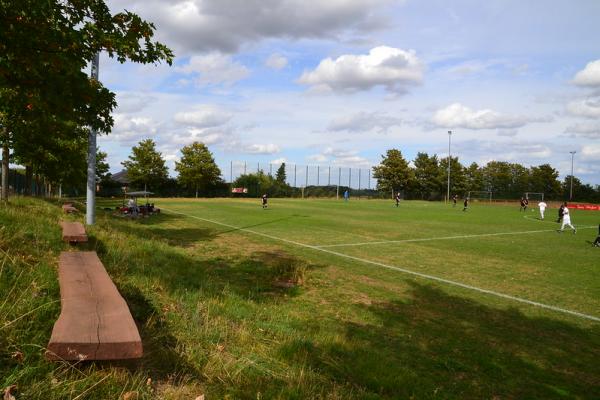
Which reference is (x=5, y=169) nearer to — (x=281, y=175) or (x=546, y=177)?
(x=281, y=175)

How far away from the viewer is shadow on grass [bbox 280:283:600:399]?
4594mm

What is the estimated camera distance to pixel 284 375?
3.93 m

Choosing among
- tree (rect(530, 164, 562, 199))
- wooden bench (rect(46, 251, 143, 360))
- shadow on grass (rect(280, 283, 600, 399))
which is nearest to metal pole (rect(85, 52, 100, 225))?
→ shadow on grass (rect(280, 283, 600, 399))

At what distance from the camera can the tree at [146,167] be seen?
70438mm

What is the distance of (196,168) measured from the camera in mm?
73062

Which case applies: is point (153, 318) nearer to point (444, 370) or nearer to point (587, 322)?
point (444, 370)

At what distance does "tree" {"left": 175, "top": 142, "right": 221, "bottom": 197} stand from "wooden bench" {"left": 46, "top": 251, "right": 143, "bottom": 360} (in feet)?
228

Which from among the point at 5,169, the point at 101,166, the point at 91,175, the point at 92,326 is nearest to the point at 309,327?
the point at 92,326

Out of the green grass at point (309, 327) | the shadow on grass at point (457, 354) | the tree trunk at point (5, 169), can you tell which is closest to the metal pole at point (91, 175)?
the green grass at point (309, 327)

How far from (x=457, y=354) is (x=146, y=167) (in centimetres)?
7015

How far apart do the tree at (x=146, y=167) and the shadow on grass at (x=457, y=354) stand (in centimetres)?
6728

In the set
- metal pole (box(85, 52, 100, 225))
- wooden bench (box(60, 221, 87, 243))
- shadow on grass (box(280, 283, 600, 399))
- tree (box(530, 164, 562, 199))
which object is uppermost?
tree (box(530, 164, 562, 199))

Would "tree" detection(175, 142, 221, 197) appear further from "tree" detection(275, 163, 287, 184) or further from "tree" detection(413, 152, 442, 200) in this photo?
"tree" detection(413, 152, 442, 200)

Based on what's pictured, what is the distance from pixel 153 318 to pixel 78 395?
7.02 ft
